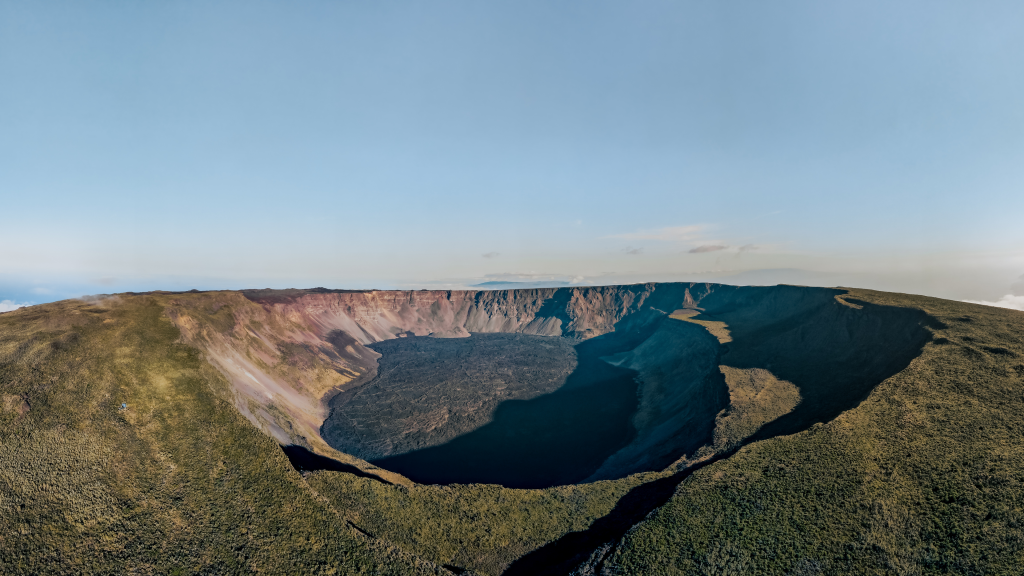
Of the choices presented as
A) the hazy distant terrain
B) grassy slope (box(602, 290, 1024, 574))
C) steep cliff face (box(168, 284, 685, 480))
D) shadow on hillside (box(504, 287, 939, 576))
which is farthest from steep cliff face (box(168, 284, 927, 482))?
grassy slope (box(602, 290, 1024, 574))

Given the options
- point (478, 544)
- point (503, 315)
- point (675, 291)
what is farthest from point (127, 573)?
point (675, 291)

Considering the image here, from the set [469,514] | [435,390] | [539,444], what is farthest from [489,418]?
[469,514]

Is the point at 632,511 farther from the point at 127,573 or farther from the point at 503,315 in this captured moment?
the point at 503,315

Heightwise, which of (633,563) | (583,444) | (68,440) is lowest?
(583,444)

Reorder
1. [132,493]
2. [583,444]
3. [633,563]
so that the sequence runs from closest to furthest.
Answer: [633,563], [132,493], [583,444]

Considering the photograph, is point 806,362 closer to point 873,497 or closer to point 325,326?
point 873,497

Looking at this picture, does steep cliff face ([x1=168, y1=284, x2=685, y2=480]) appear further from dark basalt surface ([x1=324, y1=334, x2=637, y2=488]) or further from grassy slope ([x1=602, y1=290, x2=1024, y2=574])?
grassy slope ([x1=602, y1=290, x2=1024, y2=574])
